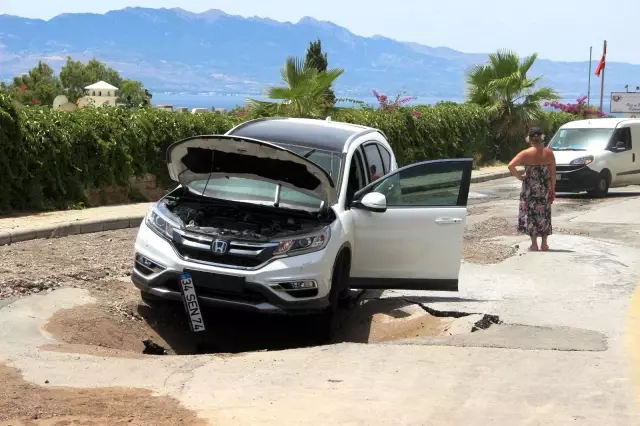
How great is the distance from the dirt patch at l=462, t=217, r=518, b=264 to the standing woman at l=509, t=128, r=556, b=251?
406mm

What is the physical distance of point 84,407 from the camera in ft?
18.9

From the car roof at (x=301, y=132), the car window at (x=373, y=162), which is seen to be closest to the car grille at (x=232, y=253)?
the car roof at (x=301, y=132)

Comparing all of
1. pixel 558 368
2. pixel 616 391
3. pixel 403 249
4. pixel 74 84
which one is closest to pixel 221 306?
pixel 403 249

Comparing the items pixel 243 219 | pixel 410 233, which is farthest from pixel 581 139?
pixel 243 219

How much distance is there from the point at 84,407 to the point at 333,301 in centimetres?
314

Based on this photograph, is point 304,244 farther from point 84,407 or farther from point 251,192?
point 84,407

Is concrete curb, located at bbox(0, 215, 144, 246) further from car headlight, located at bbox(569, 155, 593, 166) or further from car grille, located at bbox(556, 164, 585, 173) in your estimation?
car headlight, located at bbox(569, 155, 593, 166)

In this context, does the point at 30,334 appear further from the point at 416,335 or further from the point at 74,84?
the point at 74,84

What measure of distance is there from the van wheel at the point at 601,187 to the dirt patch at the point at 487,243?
6628 mm

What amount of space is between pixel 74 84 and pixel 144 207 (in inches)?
4092

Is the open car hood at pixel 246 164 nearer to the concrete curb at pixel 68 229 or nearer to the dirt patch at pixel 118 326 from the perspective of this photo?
the dirt patch at pixel 118 326

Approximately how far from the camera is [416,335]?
891 centimetres

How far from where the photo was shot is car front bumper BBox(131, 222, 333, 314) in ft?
26.5

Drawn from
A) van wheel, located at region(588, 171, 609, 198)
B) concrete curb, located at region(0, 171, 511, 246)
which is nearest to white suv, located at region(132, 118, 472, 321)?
concrete curb, located at region(0, 171, 511, 246)
